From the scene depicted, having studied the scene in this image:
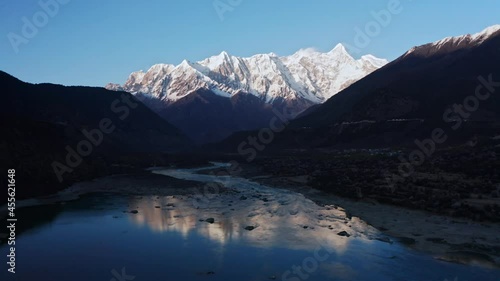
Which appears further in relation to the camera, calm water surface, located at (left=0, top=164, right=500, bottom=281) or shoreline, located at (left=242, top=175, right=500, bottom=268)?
shoreline, located at (left=242, top=175, right=500, bottom=268)

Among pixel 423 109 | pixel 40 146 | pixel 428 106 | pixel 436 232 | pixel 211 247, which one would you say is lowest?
pixel 211 247

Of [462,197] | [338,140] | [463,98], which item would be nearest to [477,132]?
[463,98]

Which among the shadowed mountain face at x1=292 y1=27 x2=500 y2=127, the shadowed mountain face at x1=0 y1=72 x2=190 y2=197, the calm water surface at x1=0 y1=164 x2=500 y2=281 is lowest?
the calm water surface at x1=0 y1=164 x2=500 y2=281

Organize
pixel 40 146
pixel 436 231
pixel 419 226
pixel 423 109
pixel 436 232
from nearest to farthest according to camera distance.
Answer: pixel 436 232
pixel 436 231
pixel 419 226
pixel 40 146
pixel 423 109

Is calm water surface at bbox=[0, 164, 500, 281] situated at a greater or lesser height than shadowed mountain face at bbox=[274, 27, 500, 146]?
lesser

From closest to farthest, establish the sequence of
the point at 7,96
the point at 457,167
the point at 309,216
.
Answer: the point at 309,216
the point at 457,167
the point at 7,96

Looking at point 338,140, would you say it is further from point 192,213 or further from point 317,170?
point 192,213

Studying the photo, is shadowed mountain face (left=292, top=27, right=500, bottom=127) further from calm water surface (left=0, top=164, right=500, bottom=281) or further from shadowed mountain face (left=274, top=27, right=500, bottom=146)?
calm water surface (left=0, top=164, right=500, bottom=281)

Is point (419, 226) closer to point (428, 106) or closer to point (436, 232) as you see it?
point (436, 232)

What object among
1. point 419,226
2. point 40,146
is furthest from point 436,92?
point 40,146

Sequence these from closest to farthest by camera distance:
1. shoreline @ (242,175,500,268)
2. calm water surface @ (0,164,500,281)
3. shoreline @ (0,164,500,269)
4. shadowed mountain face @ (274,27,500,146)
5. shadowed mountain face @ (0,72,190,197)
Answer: calm water surface @ (0,164,500,281) < shoreline @ (242,175,500,268) < shoreline @ (0,164,500,269) < shadowed mountain face @ (0,72,190,197) < shadowed mountain face @ (274,27,500,146)

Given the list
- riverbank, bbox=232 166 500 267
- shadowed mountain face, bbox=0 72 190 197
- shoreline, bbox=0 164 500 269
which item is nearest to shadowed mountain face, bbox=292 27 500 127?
shadowed mountain face, bbox=0 72 190 197
